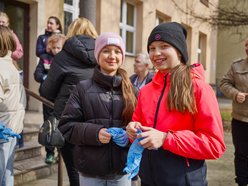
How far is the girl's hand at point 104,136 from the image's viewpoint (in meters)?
2.46

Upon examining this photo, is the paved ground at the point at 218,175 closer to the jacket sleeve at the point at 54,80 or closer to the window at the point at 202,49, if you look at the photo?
the jacket sleeve at the point at 54,80

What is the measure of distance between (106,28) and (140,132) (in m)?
8.10

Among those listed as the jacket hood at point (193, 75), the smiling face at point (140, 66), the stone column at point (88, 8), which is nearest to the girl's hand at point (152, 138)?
the jacket hood at point (193, 75)

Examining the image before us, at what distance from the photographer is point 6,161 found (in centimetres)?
341

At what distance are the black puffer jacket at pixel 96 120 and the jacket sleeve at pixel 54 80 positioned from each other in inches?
25.4

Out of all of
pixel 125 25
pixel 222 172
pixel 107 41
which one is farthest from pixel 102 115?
pixel 125 25

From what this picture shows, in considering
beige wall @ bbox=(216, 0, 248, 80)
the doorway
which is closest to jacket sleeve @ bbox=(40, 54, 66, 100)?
the doorway

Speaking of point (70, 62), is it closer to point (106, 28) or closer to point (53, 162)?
point (53, 162)

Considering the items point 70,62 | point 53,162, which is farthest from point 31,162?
point 70,62

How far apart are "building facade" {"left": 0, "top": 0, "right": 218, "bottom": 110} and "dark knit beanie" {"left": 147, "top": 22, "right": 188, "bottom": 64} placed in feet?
8.08

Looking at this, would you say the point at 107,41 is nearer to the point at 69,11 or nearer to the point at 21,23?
the point at 21,23

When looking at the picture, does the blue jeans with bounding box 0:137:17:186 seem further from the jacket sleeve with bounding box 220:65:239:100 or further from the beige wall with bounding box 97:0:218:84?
the beige wall with bounding box 97:0:218:84

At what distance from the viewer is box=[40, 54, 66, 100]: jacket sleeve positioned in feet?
10.9

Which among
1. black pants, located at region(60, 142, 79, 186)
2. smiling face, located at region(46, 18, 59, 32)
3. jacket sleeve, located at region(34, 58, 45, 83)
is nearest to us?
black pants, located at region(60, 142, 79, 186)
